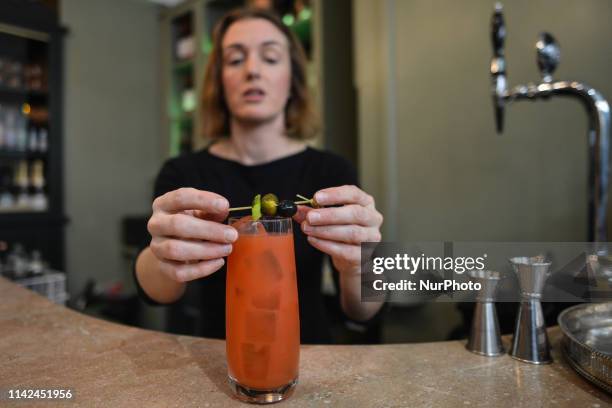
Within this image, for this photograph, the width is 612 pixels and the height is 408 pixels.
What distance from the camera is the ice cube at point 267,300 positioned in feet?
1.77

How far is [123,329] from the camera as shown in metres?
0.81

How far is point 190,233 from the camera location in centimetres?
54

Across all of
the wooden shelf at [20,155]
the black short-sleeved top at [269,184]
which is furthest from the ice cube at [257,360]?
the wooden shelf at [20,155]

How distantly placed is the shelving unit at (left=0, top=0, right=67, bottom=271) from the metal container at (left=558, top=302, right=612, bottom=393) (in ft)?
11.1

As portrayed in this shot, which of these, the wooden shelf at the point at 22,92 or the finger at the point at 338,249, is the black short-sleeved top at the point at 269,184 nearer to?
the finger at the point at 338,249

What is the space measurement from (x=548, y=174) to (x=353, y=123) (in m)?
1.21

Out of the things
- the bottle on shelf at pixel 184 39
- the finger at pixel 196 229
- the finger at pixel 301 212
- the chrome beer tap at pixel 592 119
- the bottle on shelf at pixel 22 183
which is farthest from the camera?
A: the bottle on shelf at pixel 184 39

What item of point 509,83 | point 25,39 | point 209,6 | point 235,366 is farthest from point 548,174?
point 25,39

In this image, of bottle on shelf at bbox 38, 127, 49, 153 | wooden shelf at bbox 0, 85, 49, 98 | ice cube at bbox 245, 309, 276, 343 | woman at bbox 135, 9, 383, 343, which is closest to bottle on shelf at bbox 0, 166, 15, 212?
bottle on shelf at bbox 38, 127, 49, 153

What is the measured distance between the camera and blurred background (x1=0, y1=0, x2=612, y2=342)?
158cm

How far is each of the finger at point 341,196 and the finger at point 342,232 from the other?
38 millimetres

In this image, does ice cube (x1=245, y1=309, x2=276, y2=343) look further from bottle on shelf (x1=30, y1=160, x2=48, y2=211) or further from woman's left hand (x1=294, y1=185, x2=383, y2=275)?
bottle on shelf (x1=30, y1=160, x2=48, y2=211)

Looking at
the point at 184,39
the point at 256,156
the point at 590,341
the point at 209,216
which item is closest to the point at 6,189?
the point at 184,39

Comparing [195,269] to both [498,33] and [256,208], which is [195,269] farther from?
[498,33]
